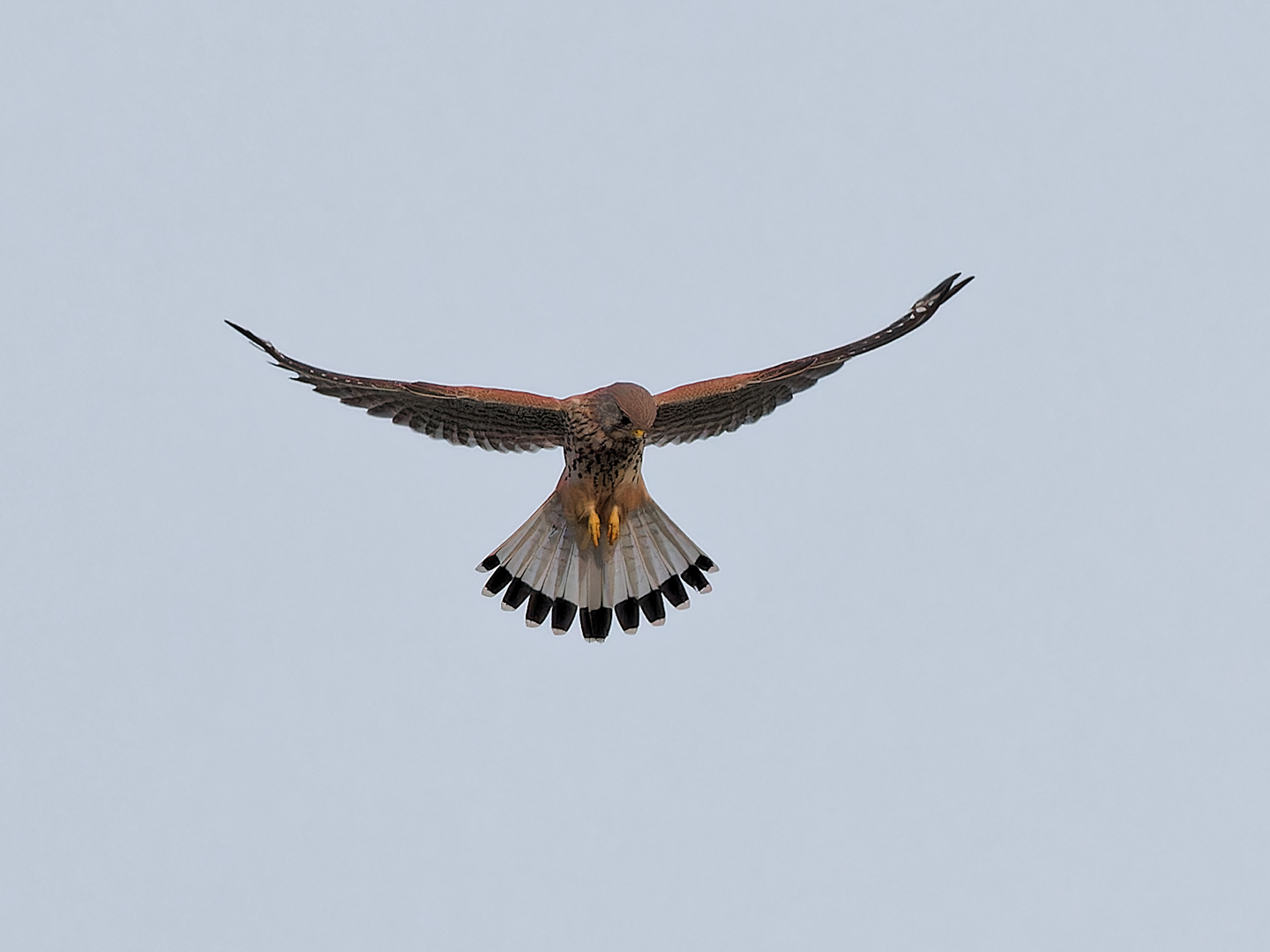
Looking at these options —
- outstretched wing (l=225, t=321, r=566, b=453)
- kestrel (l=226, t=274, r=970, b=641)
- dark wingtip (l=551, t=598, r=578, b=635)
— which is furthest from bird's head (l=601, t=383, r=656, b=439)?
dark wingtip (l=551, t=598, r=578, b=635)

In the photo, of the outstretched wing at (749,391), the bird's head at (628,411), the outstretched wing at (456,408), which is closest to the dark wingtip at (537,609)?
the outstretched wing at (456,408)

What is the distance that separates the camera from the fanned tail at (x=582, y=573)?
1086 cm

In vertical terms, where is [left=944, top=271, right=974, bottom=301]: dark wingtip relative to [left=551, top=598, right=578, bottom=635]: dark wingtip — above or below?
above

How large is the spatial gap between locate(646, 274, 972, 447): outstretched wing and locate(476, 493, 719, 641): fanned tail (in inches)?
21.4

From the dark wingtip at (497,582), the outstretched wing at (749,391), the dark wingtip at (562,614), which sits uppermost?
the outstretched wing at (749,391)

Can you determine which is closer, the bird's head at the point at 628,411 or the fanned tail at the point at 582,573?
the bird's head at the point at 628,411

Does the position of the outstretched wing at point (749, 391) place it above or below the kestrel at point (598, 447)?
above

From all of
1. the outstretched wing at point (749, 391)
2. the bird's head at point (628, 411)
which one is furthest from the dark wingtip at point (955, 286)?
the bird's head at point (628, 411)

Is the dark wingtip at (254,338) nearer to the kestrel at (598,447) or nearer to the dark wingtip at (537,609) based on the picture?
the kestrel at (598,447)

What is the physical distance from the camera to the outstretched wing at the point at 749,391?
1044 cm

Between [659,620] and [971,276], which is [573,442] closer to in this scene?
[659,620]

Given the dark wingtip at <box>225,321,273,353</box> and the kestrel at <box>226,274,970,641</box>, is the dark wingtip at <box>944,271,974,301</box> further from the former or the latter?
the dark wingtip at <box>225,321,273,353</box>

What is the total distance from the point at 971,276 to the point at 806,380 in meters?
1.21

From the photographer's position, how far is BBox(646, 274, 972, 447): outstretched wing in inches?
411
